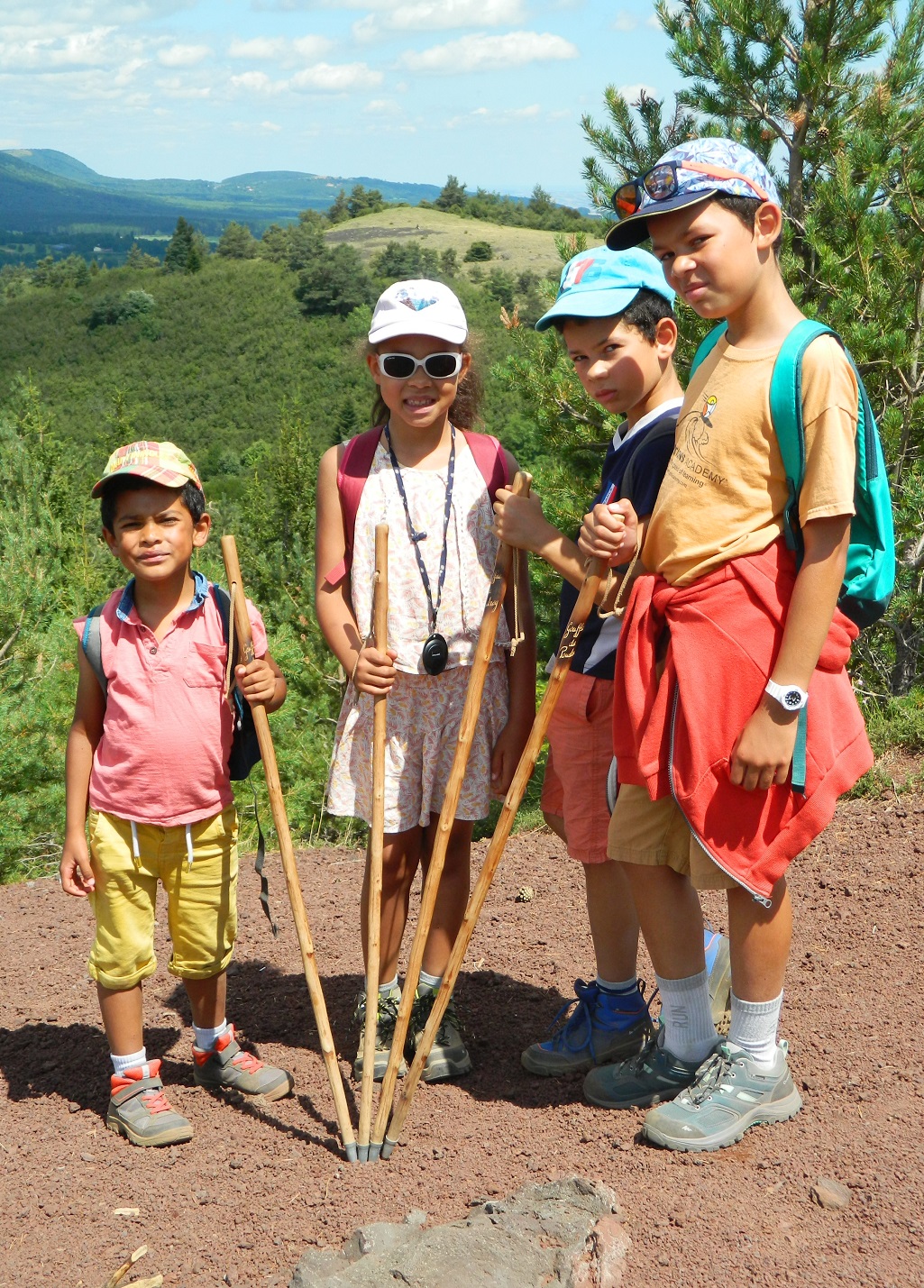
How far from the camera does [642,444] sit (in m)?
2.49

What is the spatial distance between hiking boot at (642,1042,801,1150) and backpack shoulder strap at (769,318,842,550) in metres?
1.27

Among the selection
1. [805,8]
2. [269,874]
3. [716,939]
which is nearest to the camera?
[716,939]

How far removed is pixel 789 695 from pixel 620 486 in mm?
638

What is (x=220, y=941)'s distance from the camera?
2.89 metres

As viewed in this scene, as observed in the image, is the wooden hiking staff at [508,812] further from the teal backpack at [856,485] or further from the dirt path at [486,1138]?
the teal backpack at [856,485]

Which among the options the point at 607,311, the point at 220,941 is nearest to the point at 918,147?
the point at 607,311

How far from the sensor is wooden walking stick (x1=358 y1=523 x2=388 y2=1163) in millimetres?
2537

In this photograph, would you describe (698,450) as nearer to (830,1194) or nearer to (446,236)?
(830,1194)

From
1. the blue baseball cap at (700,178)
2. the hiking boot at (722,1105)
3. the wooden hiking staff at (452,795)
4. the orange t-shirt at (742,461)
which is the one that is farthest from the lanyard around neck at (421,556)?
the hiking boot at (722,1105)

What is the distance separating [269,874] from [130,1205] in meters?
2.43

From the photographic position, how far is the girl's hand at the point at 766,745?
221 cm

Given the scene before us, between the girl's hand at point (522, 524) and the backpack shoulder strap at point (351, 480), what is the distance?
0.44 m

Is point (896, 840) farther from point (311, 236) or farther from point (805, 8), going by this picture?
point (311, 236)

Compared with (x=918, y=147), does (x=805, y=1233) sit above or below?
below
